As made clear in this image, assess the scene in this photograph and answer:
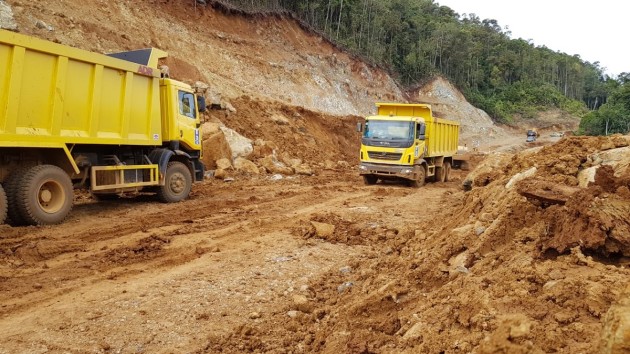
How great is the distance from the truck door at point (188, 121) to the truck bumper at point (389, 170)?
5.95 meters

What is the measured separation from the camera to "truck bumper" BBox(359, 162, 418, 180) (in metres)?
15.3

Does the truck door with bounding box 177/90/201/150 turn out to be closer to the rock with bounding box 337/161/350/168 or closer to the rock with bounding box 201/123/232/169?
the rock with bounding box 201/123/232/169

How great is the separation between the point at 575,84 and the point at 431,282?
110 m

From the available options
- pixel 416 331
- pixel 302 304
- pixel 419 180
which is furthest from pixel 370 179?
pixel 416 331

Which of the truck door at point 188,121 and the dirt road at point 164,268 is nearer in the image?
the dirt road at point 164,268

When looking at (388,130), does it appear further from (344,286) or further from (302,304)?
(302,304)

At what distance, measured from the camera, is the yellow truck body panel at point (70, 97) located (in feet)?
24.2

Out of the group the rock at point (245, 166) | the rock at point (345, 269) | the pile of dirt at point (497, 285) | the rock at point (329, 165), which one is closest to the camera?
the pile of dirt at point (497, 285)

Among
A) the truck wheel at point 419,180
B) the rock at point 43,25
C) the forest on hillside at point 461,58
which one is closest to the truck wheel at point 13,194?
Result: the rock at point 43,25

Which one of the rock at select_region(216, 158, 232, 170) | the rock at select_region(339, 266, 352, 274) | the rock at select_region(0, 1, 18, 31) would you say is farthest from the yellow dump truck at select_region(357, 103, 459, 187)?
the rock at select_region(0, 1, 18, 31)

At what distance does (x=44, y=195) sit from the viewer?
8.09 m

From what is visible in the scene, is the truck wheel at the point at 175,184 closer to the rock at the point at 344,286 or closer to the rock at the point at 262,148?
the rock at the point at 262,148

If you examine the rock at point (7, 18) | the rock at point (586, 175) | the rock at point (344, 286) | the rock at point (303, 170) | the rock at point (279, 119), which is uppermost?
the rock at point (7, 18)

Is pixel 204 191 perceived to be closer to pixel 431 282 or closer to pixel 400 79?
pixel 431 282
